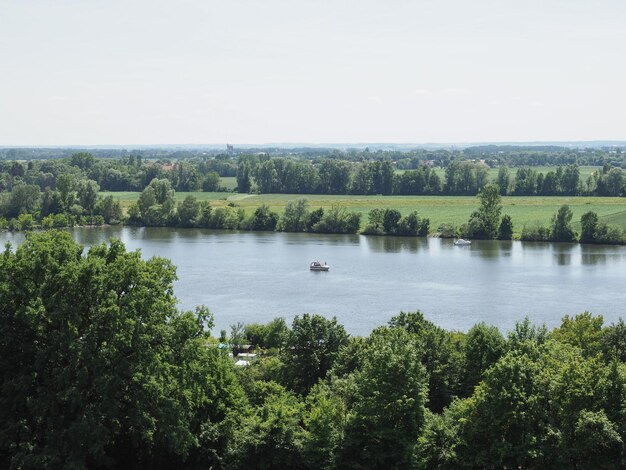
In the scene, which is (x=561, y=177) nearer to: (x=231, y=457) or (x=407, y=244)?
(x=407, y=244)

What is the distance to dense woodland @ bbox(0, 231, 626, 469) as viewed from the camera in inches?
612

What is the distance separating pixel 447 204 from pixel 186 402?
228 feet

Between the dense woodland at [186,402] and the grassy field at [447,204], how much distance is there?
169 ft

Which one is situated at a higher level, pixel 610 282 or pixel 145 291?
pixel 145 291

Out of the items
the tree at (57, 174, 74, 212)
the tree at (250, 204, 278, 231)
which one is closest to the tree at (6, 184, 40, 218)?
the tree at (57, 174, 74, 212)

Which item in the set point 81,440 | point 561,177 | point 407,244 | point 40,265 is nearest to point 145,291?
point 40,265

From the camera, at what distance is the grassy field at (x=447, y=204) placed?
236 ft

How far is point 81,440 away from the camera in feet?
49.0

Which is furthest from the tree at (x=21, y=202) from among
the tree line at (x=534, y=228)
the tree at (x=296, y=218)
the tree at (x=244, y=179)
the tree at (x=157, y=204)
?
the tree line at (x=534, y=228)

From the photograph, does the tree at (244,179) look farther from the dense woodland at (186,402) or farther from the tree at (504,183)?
the dense woodland at (186,402)

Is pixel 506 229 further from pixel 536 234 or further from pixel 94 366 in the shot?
pixel 94 366

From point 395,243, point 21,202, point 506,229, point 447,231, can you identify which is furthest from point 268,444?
point 21,202

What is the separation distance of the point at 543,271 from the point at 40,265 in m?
38.3

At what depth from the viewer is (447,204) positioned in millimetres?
83812
